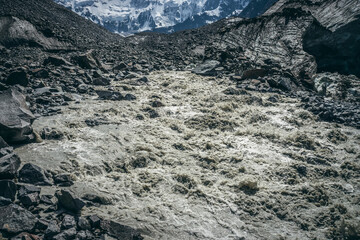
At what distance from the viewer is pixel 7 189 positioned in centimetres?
598

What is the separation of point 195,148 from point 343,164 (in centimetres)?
561

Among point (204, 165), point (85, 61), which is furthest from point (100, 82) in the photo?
point (204, 165)

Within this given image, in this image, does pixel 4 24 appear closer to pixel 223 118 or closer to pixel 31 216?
pixel 223 118

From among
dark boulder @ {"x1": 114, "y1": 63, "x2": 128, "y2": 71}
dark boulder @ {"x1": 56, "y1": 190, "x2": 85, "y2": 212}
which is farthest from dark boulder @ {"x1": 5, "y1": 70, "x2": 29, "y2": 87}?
dark boulder @ {"x1": 56, "y1": 190, "x2": 85, "y2": 212}

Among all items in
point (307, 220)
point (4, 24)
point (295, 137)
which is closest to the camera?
point (307, 220)

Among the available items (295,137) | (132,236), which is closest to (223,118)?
(295,137)

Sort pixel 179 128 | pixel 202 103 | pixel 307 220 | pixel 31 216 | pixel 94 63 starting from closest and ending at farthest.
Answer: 1. pixel 31 216
2. pixel 307 220
3. pixel 179 128
4. pixel 202 103
5. pixel 94 63

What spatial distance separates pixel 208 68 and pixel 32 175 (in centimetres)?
1708

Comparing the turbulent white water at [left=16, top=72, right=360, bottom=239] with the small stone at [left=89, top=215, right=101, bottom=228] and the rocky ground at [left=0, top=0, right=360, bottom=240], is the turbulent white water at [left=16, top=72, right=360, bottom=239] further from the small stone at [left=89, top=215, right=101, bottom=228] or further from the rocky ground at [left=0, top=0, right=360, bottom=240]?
the small stone at [left=89, top=215, right=101, bottom=228]

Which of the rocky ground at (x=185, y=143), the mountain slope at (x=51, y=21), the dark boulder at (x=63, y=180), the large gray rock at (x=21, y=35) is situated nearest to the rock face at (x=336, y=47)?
the rocky ground at (x=185, y=143)

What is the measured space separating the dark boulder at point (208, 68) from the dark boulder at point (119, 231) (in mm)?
16740

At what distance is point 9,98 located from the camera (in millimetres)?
9266

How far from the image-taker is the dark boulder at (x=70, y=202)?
617 centimetres

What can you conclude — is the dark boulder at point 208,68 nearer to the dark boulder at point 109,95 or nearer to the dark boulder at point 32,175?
the dark boulder at point 109,95
